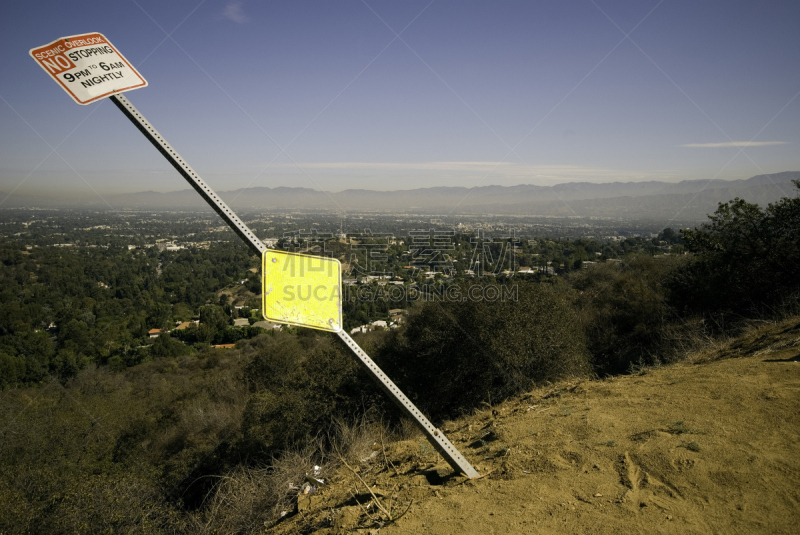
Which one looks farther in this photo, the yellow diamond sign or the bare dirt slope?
the bare dirt slope

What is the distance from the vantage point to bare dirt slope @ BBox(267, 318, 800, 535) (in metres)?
2.92

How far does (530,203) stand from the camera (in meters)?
141

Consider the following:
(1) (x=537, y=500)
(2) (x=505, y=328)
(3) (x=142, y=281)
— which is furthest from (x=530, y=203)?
(1) (x=537, y=500)

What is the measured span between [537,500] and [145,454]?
14.5 m

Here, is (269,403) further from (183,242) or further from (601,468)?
(183,242)

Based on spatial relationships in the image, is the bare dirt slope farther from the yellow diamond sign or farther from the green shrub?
the green shrub

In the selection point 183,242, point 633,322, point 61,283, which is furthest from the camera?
point 183,242

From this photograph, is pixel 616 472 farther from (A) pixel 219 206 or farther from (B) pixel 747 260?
(B) pixel 747 260

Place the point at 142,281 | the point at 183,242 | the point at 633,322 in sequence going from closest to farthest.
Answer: the point at 633,322
the point at 142,281
the point at 183,242

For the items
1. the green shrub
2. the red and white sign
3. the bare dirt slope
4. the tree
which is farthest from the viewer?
the tree

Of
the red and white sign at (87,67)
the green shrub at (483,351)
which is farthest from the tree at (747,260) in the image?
the red and white sign at (87,67)

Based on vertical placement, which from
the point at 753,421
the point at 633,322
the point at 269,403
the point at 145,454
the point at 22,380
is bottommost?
the point at 22,380

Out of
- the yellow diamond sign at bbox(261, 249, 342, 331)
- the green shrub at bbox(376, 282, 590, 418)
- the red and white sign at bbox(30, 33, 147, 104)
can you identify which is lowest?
the green shrub at bbox(376, 282, 590, 418)

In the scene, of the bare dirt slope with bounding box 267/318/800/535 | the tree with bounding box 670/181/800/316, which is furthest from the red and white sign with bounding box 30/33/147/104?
the tree with bounding box 670/181/800/316
